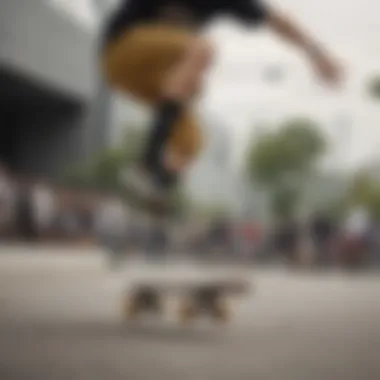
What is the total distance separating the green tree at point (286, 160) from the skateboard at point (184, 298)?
0.14 meters

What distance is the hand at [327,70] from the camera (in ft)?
4.43

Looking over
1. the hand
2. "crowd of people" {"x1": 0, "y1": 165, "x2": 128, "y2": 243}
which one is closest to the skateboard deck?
"crowd of people" {"x1": 0, "y1": 165, "x2": 128, "y2": 243}

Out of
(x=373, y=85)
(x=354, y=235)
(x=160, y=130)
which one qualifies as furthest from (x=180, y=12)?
(x=354, y=235)

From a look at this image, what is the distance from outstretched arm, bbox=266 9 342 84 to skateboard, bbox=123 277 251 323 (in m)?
0.34

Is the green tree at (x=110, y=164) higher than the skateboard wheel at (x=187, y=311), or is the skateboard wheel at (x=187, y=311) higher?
the green tree at (x=110, y=164)

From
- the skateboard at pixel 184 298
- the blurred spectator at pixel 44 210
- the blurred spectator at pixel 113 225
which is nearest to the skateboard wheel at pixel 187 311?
the skateboard at pixel 184 298

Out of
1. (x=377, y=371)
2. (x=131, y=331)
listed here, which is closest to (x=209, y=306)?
(x=131, y=331)

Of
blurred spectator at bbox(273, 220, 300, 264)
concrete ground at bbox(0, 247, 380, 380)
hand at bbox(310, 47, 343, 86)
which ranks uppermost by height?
hand at bbox(310, 47, 343, 86)

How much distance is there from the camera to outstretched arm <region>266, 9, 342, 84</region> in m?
1.34

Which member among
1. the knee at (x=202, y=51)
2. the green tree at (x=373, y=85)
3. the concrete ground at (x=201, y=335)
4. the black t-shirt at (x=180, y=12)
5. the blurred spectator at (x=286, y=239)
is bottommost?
the concrete ground at (x=201, y=335)

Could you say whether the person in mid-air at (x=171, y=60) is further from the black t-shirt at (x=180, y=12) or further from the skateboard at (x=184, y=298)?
the skateboard at (x=184, y=298)

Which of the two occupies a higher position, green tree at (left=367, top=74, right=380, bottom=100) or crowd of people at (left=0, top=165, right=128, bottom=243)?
green tree at (left=367, top=74, right=380, bottom=100)

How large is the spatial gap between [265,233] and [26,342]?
1.37 ft

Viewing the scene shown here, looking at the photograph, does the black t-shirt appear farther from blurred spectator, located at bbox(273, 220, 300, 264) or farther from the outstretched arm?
blurred spectator, located at bbox(273, 220, 300, 264)
